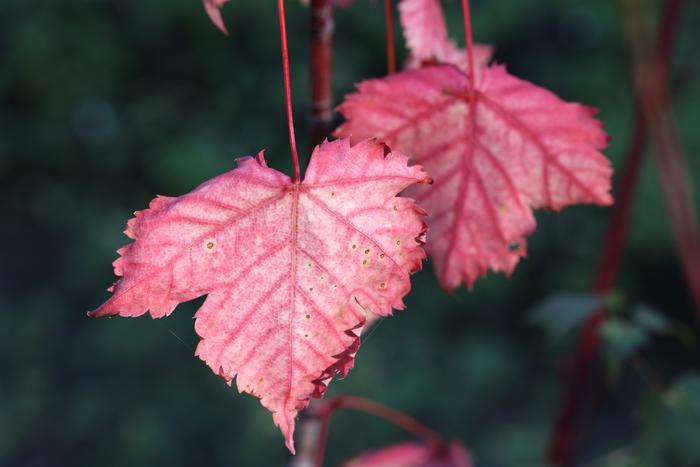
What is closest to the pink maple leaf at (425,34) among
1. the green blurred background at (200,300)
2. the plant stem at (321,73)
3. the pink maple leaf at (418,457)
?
the plant stem at (321,73)

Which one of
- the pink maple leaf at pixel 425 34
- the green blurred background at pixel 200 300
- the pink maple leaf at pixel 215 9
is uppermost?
the pink maple leaf at pixel 215 9

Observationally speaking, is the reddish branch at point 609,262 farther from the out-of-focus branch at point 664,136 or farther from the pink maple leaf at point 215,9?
the pink maple leaf at point 215,9

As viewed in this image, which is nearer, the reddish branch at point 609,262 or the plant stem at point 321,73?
the plant stem at point 321,73

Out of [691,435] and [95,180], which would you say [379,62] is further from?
[691,435]

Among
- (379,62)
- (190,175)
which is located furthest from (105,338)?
(379,62)

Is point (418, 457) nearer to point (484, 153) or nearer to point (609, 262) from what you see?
point (609, 262)
